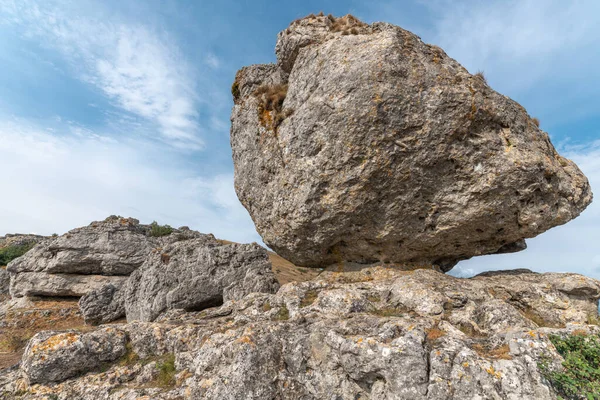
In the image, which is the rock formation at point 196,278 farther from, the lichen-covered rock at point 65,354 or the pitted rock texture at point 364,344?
the lichen-covered rock at point 65,354

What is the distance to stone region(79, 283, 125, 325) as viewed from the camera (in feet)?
62.0

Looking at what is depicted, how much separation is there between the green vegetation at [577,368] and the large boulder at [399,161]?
4.59 metres

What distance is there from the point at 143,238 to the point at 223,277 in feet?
43.1

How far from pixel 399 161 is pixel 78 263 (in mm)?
23355

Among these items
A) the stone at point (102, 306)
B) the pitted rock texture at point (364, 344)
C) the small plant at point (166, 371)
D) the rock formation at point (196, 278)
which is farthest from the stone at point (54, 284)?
the small plant at point (166, 371)

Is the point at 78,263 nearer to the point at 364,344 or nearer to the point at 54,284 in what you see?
the point at 54,284

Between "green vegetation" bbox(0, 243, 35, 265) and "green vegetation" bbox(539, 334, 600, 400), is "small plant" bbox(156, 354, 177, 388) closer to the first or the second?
"green vegetation" bbox(539, 334, 600, 400)

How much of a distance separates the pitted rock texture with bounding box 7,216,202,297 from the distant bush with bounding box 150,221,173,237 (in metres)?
2.28

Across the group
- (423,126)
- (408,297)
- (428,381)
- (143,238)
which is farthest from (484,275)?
(143,238)

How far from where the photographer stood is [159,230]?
2808cm

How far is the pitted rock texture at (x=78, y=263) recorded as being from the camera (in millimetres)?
22922

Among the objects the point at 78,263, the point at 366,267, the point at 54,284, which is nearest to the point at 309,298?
the point at 366,267

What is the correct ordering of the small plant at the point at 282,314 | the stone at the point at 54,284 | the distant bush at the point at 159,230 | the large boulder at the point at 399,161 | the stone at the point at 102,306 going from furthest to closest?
the distant bush at the point at 159,230 → the stone at the point at 54,284 → the stone at the point at 102,306 → the large boulder at the point at 399,161 → the small plant at the point at 282,314

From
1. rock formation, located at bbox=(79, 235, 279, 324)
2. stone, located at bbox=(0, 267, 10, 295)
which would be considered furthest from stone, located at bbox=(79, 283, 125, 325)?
stone, located at bbox=(0, 267, 10, 295)
